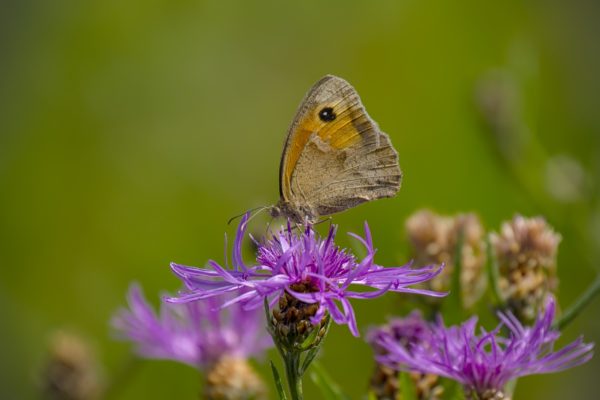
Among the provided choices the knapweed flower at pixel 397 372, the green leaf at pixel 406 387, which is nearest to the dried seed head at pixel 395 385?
the knapweed flower at pixel 397 372

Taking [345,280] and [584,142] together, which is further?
[584,142]

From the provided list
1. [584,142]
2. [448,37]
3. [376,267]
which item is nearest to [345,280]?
[376,267]

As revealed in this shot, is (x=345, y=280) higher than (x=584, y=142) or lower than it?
higher

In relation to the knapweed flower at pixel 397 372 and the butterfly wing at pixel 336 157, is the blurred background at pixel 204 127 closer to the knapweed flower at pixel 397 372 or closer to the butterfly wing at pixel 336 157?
the butterfly wing at pixel 336 157

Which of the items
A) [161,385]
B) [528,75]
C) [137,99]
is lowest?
[161,385]

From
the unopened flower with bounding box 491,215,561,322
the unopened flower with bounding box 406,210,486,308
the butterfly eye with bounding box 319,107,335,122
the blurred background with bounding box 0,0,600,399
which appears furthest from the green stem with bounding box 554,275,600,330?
the blurred background with bounding box 0,0,600,399

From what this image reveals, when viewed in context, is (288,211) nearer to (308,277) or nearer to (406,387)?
(308,277)

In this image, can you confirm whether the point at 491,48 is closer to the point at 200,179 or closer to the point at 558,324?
the point at 200,179
